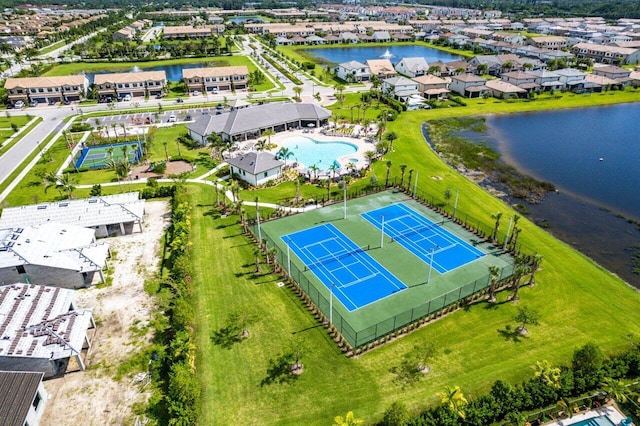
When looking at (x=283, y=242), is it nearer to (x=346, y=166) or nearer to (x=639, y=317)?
(x=346, y=166)

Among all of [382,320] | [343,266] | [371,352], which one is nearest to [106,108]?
[343,266]

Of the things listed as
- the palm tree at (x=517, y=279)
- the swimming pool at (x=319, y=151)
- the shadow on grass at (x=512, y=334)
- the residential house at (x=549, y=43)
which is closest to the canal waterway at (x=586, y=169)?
the palm tree at (x=517, y=279)

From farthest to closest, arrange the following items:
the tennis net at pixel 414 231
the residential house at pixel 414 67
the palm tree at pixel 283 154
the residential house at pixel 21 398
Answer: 1. the residential house at pixel 414 67
2. the palm tree at pixel 283 154
3. the tennis net at pixel 414 231
4. the residential house at pixel 21 398

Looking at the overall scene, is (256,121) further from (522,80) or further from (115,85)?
(522,80)

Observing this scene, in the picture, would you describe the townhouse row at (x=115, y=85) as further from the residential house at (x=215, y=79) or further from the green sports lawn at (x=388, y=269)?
the green sports lawn at (x=388, y=269)

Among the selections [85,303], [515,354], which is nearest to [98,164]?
[85,303]
